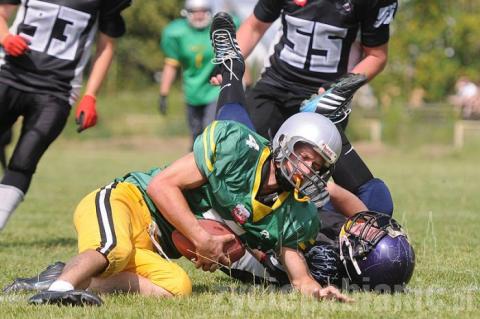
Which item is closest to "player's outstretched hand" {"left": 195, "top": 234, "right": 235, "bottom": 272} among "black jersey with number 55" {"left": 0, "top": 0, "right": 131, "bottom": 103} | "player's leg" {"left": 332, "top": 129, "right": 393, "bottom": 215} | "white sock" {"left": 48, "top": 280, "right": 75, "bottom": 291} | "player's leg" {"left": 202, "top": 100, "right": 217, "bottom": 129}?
"white sock" {"left": 48, "top": 280, "right": 75, "bottom": 291}

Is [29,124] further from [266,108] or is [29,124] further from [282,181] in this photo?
[282,181]

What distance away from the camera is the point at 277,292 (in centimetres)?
436

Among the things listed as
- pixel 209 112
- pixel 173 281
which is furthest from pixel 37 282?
pixel 209 112

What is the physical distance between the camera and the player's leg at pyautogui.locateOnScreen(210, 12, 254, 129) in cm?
484

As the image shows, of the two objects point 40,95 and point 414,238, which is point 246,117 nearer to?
point 40,95

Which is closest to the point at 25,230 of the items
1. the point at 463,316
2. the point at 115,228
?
the point at 115,228

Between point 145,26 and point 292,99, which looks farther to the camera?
point 145,26

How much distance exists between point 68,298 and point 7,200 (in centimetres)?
186

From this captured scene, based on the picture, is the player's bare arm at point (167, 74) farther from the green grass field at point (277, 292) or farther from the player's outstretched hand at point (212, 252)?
the player's outstretched hand at point (212, 252)

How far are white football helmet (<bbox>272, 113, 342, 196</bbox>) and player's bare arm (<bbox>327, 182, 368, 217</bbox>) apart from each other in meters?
0.84

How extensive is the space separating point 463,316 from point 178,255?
4.97 feet

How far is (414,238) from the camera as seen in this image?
21.8ft

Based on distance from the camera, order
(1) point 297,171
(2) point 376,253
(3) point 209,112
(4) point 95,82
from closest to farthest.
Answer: (1) point 297,171 → (2) point 376,253 → (4) point 95,82 → (3) point 209,112

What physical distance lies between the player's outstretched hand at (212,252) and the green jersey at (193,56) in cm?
555
